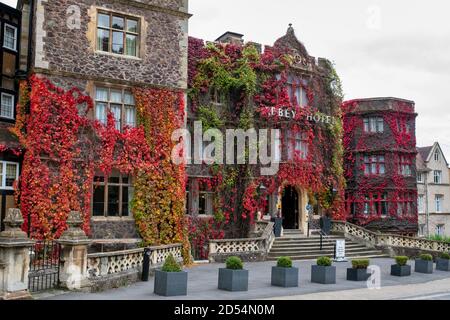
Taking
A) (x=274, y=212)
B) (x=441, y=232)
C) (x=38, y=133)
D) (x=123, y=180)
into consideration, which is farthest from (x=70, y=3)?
(x=441, y=232)

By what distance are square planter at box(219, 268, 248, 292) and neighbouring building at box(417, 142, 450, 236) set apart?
3036cm

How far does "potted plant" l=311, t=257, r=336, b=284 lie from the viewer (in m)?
16.2

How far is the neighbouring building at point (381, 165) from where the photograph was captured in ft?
113

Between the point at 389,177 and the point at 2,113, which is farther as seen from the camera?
the point at 389,177

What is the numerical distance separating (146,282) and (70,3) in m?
11.6

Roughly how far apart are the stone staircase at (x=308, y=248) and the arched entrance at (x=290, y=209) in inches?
41.1

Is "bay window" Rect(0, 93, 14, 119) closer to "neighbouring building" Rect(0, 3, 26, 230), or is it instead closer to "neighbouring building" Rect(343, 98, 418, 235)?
"neighbouring building" Rect(0, 3, 26, 230)

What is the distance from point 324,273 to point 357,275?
5.28 feet

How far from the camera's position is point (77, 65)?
65.0 feet

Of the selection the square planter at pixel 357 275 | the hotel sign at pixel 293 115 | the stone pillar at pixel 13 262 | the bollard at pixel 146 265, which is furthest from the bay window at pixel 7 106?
the square planter at pixel 357 275

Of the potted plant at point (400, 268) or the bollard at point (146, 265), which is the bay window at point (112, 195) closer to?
the bollard at point (146, 265)

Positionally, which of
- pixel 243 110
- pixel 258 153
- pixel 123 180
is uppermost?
pixel 243 110

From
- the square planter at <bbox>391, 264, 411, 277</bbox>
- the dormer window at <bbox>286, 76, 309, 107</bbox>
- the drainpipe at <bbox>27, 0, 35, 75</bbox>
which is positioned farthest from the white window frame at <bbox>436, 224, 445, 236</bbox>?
the drainpipe at <bbox>27, 0, 35, 75</bbox>
